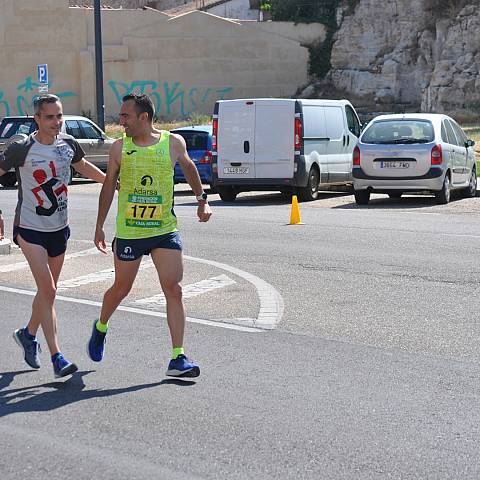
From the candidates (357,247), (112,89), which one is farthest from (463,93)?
(357,247)

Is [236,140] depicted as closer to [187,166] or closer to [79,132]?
[79,132]

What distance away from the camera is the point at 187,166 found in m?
7.13

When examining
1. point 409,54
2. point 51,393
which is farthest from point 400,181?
point 409,54

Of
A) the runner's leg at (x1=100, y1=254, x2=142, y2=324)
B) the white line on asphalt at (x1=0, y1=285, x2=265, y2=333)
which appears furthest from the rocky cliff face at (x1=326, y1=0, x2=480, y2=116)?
the runner's leg at (x1=100, y1=254, x2=142, y2=324)

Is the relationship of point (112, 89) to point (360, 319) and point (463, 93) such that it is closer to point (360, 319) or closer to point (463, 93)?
→ point (463, 93)

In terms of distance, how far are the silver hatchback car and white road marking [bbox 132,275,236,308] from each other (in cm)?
853

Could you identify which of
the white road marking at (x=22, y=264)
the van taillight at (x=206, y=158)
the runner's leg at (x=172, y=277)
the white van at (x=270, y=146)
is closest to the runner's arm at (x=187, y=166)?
the runner's leg at (x=172, y=277)

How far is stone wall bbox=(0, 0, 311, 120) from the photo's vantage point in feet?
162

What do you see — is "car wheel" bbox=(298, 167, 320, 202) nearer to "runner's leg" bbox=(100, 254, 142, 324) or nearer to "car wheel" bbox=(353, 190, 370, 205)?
"car wheel" bbox=(353, 190, 370, 205)

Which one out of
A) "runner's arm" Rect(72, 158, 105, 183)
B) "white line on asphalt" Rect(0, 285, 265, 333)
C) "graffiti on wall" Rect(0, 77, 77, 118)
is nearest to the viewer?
"runner's arm" Rect(72, 158, 105, 183)

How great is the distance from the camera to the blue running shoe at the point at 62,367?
691 centimetres

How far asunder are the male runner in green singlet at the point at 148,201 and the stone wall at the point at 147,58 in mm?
43839

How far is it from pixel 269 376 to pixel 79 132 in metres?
22.5

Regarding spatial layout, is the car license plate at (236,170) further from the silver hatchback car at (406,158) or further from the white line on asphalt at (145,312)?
the white line on asphalt at (145,312)
